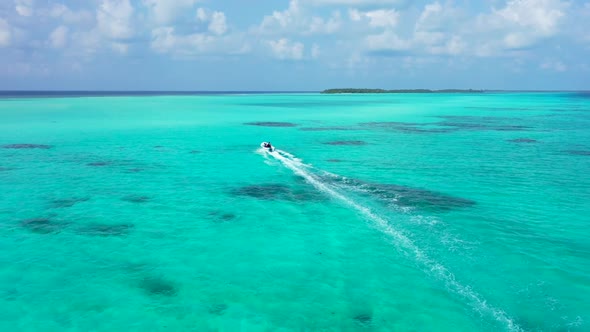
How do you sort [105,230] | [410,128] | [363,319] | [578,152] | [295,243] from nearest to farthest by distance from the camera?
[363,319] → [295,243] → [105,230] → [578,152] → [410,128]

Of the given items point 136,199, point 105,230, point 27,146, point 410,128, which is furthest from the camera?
point 410,128

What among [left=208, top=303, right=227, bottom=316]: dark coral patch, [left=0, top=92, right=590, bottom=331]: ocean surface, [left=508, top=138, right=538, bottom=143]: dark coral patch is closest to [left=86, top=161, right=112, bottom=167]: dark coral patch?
[left=0, top=92, right=590, bottom=331]: ocean surface

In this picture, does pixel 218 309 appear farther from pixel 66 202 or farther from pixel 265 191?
pixel 66 202

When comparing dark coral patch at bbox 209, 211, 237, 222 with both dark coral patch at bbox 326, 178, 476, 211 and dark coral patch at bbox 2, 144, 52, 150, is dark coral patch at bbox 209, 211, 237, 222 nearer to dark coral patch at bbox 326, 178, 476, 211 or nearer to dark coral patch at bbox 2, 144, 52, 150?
dark coral patch at bbox 326, 178, 476, 211

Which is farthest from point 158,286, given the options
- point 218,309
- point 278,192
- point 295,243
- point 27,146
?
point 27,146

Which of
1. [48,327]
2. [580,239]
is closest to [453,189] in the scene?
[580,239]

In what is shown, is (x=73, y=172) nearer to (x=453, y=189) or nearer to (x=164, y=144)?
(x=164, y=144)
